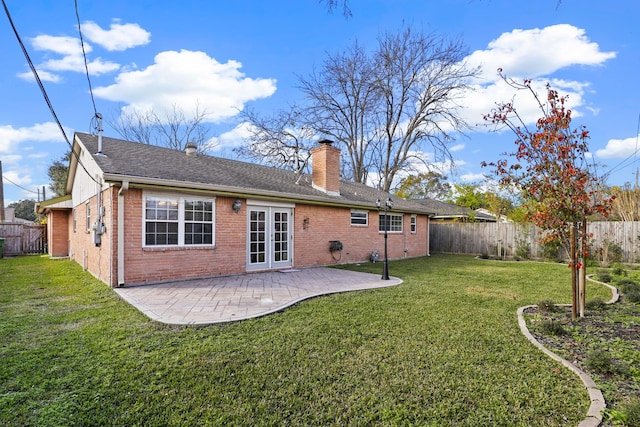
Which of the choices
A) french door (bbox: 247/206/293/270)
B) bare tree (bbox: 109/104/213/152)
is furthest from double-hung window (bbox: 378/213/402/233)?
bare tree (bbox: 109/104/213/152)

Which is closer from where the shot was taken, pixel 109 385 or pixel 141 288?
pixel 109 385

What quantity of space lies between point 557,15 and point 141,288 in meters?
8.09

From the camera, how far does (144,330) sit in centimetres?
426

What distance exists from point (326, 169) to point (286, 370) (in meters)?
9.81

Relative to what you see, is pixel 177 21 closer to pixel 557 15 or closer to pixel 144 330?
pixel 144 330

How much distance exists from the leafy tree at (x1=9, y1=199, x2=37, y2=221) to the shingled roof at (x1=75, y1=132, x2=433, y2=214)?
132 ft

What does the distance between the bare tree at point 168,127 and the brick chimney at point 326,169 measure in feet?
46.3

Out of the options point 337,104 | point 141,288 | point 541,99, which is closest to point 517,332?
point 541,99

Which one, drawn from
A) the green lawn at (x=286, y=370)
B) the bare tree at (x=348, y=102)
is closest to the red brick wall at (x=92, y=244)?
the green lawn at (x=286, y=370)

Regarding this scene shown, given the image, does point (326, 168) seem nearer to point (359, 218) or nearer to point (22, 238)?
point (359, 218)

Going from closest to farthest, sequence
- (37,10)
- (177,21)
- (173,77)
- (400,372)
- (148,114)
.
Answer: (400,372), (37,10), (177,21), (173,77), (148,114)

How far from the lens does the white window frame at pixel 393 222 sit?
14139 millimetres

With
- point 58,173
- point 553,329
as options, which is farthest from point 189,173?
point 58,173

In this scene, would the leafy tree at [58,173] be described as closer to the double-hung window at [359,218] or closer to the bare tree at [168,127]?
the bare tree at [168,127]
